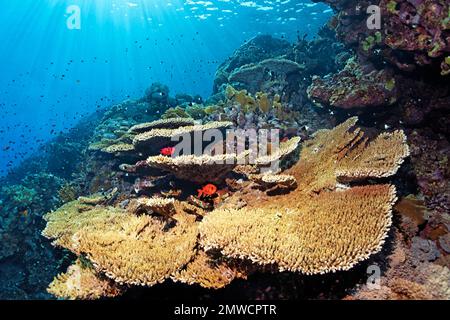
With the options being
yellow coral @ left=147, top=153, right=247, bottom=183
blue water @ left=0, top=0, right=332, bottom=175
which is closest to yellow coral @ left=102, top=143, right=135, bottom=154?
yellow coral @ left=147, top=153, right=247, bottom=183

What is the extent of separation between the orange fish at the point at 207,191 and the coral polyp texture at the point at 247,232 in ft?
0.66

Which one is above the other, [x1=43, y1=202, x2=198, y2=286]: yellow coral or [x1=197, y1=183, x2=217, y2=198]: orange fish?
[x1=43, y1=202, x2=198, y2=286]: yellow coral

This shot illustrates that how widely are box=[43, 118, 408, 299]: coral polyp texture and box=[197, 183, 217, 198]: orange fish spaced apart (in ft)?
0.66

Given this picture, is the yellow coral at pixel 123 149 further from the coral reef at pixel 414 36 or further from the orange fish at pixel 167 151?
the coral reef at pixel 414 36

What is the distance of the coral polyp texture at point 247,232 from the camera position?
129 inches

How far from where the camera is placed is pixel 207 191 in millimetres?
5426

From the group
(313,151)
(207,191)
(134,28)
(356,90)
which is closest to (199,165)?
(207,191)

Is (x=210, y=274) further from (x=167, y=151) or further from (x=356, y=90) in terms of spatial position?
(x=356, y=90)

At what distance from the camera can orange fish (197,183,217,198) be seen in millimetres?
5426

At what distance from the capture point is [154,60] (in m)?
124

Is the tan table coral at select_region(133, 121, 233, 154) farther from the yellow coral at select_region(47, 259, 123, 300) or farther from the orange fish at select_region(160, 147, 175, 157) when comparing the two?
the yellow coral at select_region(47, 259, 123, 300)

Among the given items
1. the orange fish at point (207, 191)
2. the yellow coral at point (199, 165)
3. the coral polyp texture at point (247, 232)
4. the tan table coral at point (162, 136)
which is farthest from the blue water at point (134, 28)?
the coral polyp texture at point (247, 232)

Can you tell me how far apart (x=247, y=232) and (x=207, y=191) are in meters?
1.97

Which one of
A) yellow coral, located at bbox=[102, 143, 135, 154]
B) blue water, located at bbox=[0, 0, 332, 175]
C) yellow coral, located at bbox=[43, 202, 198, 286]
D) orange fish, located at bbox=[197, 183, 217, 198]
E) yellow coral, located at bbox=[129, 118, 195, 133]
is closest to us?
yellow coral, located at bbox=[43, 202, 198, 286]
